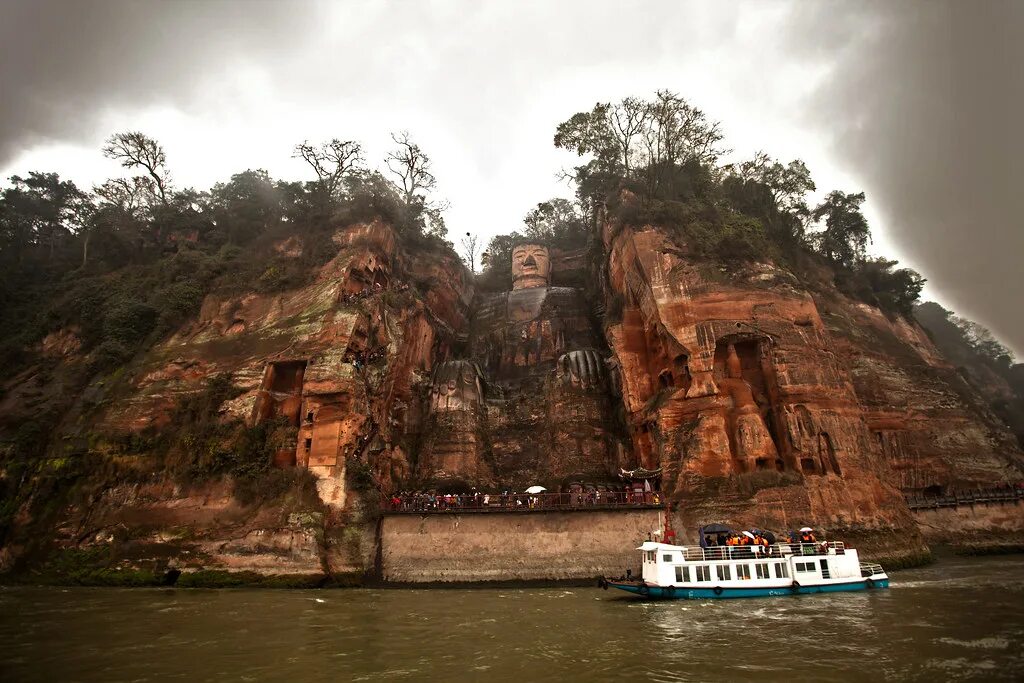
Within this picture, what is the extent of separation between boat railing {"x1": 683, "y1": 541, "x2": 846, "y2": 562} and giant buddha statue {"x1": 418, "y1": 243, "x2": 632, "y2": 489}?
11881 millimetres

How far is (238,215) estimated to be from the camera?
3984cm

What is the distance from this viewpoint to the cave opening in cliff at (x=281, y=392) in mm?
26688

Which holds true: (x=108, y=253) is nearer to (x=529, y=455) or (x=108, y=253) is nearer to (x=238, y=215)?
(x=238, y=215)

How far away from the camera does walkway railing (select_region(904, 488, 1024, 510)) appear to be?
30344 millimetres

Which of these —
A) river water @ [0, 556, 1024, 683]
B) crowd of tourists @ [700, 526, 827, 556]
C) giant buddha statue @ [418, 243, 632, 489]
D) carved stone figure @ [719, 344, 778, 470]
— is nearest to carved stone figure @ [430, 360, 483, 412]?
giant buddha statue @ [418, 243, 632, 489]

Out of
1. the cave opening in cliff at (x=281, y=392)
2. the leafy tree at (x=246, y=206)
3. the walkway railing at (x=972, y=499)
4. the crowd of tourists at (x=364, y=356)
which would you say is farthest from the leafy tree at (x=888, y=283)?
the leafy tree at (x=246, y=206)

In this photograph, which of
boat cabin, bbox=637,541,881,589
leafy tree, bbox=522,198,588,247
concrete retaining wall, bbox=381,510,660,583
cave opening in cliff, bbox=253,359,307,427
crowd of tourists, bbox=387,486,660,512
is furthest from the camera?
leafy tree, bbox=522,198,588,247

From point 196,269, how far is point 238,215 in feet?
23.7

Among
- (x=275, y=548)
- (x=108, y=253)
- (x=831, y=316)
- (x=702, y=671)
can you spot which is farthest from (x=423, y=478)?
(x=108, y=253)

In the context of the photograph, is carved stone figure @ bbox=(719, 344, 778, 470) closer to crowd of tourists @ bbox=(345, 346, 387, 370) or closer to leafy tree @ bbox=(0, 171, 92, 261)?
crowd of tourists @ bbox=(345, 346, 387, 370)

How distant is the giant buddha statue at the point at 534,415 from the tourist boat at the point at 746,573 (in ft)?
39.7

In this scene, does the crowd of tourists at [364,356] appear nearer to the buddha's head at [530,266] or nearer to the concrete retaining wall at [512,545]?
the concrete retaining wall at [512,545]

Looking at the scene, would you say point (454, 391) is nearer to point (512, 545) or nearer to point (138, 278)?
point (512, 545)

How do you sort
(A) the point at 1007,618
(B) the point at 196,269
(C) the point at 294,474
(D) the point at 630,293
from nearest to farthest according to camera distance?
(A) the point at 1007,618
(C) the point at 294,474
(D) the point at 630,293
(B) the point at 196,269
